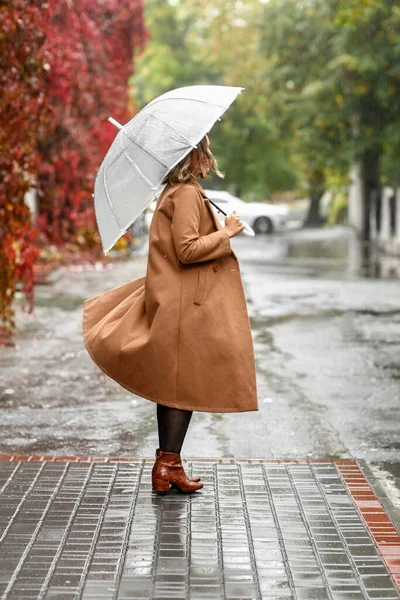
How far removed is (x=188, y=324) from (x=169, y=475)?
813 mm

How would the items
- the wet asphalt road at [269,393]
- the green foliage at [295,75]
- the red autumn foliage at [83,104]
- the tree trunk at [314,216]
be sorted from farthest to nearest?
1. the tree trunk at [314,216]
2. the green foliage at [295,75]
3. the red autumn foliage at [83,104]
4. the wet asphalt road at [269,393]

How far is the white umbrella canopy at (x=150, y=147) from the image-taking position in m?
5.24

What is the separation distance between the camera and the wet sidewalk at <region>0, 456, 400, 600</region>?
14.1ft

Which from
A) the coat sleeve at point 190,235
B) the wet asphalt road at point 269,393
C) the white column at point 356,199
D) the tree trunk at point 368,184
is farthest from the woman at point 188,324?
the tree trunk at point 368,184

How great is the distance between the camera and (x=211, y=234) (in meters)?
5.42

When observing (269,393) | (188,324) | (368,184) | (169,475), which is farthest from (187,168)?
(368,184)

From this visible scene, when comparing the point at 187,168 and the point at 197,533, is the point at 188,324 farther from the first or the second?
the point at 197,533

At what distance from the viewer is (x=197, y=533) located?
4.96 meters

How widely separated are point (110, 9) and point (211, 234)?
1724cm

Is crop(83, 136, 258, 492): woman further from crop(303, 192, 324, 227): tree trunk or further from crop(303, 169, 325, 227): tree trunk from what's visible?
crop(303, 192, 324, 227): tree trunk

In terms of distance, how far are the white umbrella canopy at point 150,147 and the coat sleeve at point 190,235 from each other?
0.15 metres

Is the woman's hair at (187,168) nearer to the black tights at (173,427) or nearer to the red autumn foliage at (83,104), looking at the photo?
the black tights at (173,427)

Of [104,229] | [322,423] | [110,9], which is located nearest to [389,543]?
[104,229]

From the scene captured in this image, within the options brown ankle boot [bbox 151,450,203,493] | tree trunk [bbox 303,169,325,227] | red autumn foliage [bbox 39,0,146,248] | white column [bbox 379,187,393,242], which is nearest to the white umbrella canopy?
brown ankle boot [bbox 151,450,203,493]
